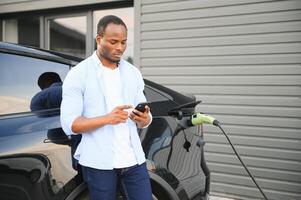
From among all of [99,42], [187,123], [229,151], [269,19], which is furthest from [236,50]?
[99,42]

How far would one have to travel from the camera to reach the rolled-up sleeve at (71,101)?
208cm

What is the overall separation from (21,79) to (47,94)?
0.65 ft

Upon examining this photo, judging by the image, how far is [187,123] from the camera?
9.71ft

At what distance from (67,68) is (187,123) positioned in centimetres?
93

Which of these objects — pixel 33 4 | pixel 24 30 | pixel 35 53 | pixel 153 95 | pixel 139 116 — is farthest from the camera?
pixel 24 30

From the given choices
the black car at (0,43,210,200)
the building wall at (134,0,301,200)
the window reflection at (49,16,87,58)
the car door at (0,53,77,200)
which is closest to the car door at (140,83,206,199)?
the black car at (0,43,210,200)

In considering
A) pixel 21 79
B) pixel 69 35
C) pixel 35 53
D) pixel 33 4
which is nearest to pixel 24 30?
pixel 33 4

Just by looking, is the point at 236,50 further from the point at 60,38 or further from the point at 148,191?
the point at 60,38

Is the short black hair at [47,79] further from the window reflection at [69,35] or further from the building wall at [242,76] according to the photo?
the window reflection at [69,35]

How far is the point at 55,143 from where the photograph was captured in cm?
242

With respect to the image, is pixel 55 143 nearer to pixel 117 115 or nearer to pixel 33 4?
pixel 117 115

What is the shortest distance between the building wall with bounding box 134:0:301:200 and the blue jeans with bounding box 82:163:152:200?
270 centimetres

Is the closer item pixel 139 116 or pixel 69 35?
pixel 139 116

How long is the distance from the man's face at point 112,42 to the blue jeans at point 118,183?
A: 1.96ft
